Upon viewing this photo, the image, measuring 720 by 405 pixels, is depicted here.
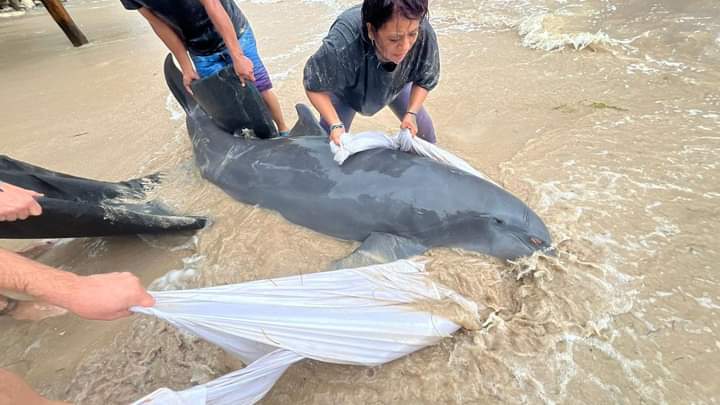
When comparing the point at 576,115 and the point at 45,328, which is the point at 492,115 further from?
the point at 45,328

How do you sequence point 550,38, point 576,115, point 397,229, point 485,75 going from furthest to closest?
1. point 550,38
2. point 485,75
3. point 576,115
4. point 397,229

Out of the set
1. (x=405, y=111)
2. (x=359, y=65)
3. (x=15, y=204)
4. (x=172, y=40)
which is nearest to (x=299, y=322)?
(x=15, y=204)

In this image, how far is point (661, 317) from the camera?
2061 mm

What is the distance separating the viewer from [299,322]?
1739 millimetres

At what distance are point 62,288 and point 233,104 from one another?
2.25 m

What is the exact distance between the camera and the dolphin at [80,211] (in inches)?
90.3

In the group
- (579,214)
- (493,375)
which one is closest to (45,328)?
(493,375)

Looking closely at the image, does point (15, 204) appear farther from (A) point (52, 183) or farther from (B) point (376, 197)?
(B) point (376, 197)

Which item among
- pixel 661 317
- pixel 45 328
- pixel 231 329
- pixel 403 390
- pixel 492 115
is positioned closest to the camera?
pixel 231 329

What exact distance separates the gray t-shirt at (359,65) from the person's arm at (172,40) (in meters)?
1.32

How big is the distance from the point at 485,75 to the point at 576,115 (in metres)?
1.40

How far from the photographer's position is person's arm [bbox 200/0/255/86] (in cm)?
300

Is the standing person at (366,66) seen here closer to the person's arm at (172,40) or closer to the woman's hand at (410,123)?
the woman's hand at (410,123)

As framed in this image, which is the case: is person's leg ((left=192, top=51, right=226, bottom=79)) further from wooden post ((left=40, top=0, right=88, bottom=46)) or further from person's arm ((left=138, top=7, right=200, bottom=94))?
wooden post ((left=40, top=0, right=88, bottom=46))
